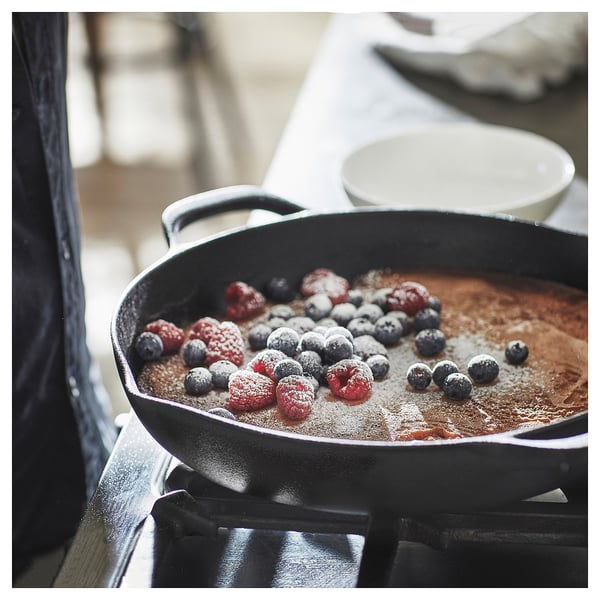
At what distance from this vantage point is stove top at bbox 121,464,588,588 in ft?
2.83

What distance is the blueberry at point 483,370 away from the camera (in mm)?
1033

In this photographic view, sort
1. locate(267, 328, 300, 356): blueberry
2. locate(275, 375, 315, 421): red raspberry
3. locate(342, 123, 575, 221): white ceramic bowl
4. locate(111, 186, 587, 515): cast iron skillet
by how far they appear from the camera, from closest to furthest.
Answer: locate(111, 186, 587, 515): cast iron skillet
locate(275, 375, 315, 421): red raspberry
locate(267, 328, 300, 356): blueberry
locate(342, 123, 575, 221): white ceramic bowl

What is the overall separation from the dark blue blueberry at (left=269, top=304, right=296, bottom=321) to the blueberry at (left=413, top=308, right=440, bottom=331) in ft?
0.53

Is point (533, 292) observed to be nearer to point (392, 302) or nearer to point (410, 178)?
point (392, 302)

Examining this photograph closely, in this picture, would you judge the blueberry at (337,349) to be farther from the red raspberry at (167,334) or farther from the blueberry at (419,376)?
the red raspberry at (167,334)

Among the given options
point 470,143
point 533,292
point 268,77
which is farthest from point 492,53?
point 268,77

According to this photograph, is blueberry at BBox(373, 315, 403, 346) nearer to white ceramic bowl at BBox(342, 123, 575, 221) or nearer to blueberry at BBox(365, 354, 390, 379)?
blueberry at BBox(365, 354, 390, 379)

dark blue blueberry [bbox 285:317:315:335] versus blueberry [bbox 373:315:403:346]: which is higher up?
dark blue blueberry [bbox 285:317:315:335]

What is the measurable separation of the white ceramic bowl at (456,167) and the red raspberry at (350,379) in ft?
1.99

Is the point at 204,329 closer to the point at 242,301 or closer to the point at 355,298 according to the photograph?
the point at 242,301

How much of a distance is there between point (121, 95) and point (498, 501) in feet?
13.9

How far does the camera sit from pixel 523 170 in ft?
5.33

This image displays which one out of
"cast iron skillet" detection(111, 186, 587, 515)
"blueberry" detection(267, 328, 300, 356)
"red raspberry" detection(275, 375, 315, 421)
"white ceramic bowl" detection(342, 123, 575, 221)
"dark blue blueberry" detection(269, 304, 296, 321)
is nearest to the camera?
"cast iron skillet" detection(111, 186, 587, 515)

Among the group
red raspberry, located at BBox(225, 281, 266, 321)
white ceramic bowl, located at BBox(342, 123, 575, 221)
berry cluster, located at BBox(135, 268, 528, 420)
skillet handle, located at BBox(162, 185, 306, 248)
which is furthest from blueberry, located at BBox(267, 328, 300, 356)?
white ceramic bowl, located at BBox(342, 123, 575, 221)
